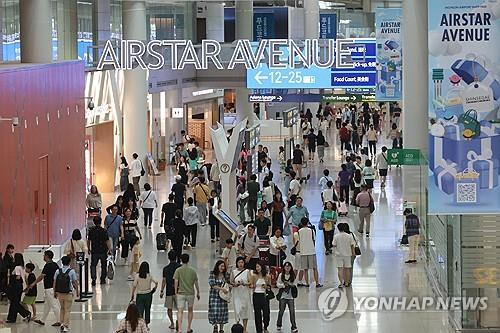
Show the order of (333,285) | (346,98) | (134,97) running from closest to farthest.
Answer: (333,285) < (134,97) < (346,98)

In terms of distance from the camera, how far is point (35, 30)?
81.5 ft

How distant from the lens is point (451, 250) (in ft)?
54.3

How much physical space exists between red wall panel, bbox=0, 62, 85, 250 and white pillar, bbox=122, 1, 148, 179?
8819mm

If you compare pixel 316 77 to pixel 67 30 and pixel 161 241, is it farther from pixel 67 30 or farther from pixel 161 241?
pixel 161 241

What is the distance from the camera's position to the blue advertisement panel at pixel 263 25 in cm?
4822

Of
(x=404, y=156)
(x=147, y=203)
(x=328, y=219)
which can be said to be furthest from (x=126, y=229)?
(x=404, y=156)

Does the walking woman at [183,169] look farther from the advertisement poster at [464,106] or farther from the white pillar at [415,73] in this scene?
the advertisement poster at [464,106]

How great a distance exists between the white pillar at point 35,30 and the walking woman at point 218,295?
1057 cm

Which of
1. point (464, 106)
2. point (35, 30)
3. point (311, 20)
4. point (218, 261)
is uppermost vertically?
point (311, 20)

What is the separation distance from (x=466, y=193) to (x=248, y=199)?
12413 millimetres

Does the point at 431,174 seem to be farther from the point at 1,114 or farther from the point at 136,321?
the point at 1,114

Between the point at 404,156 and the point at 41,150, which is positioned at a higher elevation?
the point at 41,150

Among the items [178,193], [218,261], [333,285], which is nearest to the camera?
[218,261]

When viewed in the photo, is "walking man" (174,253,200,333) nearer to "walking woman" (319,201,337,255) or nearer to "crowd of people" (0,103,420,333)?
"crowd of people" (0,103,420,333)
